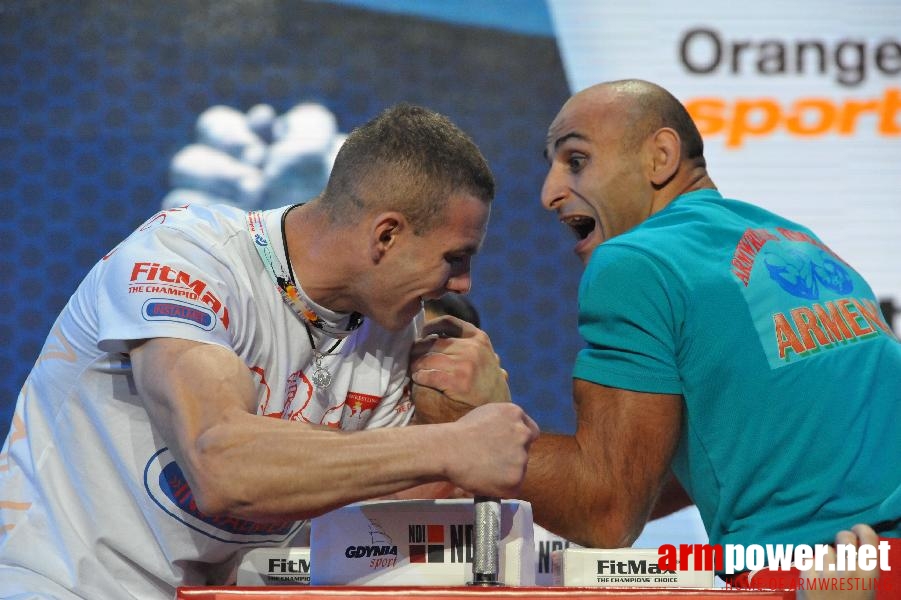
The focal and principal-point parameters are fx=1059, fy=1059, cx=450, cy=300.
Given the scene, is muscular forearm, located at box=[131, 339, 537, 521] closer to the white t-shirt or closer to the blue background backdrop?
the white t-shirt

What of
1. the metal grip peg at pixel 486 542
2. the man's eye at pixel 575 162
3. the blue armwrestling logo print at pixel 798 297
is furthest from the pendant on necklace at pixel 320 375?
the man's eye at pixel 575 162

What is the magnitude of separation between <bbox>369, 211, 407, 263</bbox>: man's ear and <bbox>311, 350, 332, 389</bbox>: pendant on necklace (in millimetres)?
215

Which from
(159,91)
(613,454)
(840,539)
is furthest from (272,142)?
(840,539)

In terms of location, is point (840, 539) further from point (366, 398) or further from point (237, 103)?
point (237, 103)

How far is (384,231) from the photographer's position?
1.78 meters

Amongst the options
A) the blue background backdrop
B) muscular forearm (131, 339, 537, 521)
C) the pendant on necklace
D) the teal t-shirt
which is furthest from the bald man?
the blue background backdrop

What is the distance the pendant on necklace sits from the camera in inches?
73.0

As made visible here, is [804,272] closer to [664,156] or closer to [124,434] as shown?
[664,156]

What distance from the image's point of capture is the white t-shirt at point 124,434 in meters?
1.59

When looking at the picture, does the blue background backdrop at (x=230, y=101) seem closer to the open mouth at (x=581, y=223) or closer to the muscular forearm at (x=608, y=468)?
the open mouth at (x=581, y=223)

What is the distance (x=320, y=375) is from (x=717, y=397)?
693 millimetres

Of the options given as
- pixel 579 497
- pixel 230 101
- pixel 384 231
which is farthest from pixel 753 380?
pixel 230 101

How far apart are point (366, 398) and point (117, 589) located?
1.76 feet

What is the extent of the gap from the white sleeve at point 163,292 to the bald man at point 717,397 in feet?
1.67
